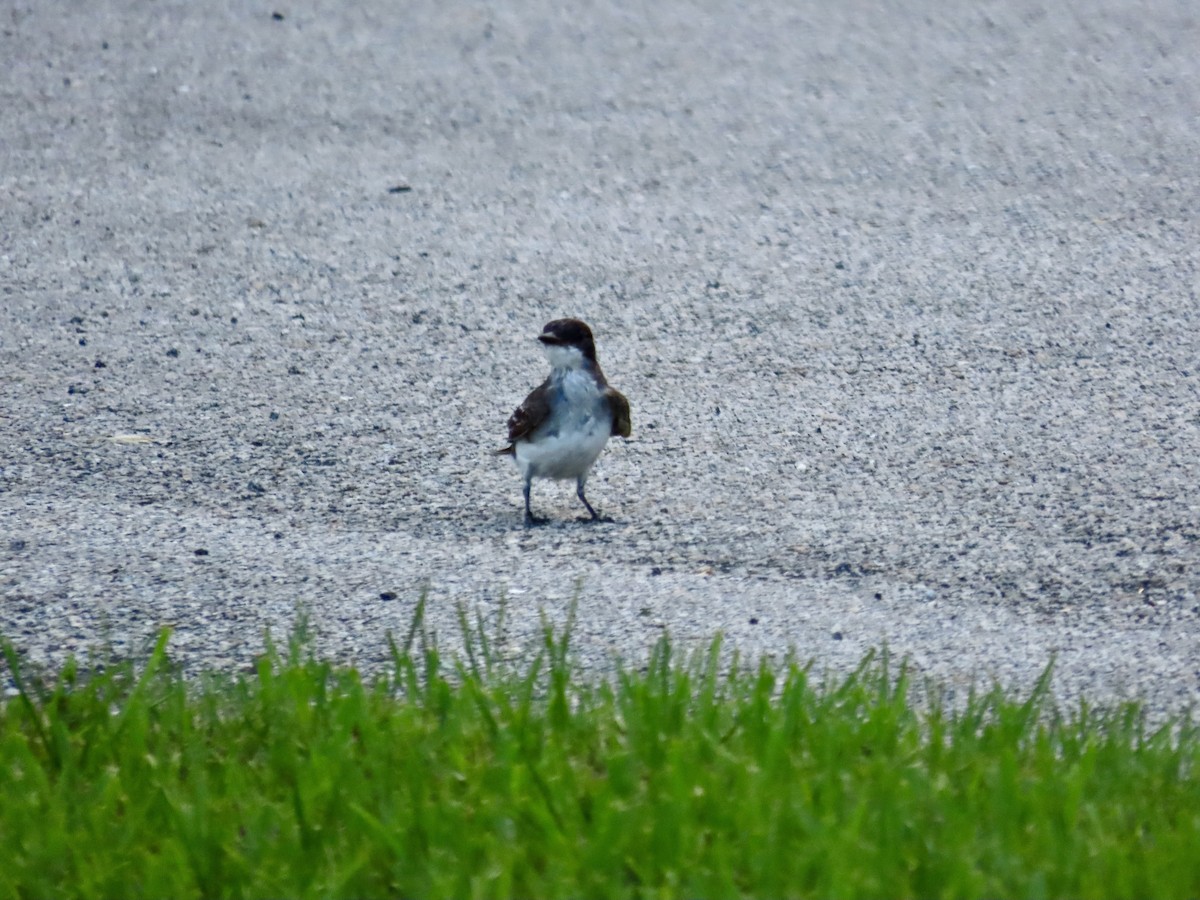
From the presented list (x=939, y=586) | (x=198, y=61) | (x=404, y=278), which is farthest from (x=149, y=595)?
(x=198, y=61)

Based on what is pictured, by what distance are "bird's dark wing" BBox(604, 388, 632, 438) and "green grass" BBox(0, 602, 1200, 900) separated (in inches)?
69.0

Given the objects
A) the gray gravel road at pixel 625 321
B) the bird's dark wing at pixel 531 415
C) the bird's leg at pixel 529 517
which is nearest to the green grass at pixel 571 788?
the gray gravel road at pixel 625 321

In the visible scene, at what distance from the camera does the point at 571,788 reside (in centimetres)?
389

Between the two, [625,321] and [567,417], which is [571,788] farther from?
[625,321]

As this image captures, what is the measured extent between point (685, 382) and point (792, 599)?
2.19 meters

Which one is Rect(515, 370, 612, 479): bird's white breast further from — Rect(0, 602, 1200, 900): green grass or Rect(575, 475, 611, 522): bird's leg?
Rect(0, 602, 1200, 900): green grass

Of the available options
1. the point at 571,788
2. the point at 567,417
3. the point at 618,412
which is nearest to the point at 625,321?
the point at 618,412

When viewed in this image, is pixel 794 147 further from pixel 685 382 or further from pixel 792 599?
pixel 792 599

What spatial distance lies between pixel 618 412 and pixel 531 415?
0.36 metres

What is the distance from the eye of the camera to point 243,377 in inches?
286

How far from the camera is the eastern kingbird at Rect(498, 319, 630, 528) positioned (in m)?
6.00

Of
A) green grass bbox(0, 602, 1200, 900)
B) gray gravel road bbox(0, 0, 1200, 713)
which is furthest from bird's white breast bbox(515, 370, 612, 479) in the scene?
green grass bbox(0, 602, 1200, 900)

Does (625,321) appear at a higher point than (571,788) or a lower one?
higher

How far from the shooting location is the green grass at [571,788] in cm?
354
